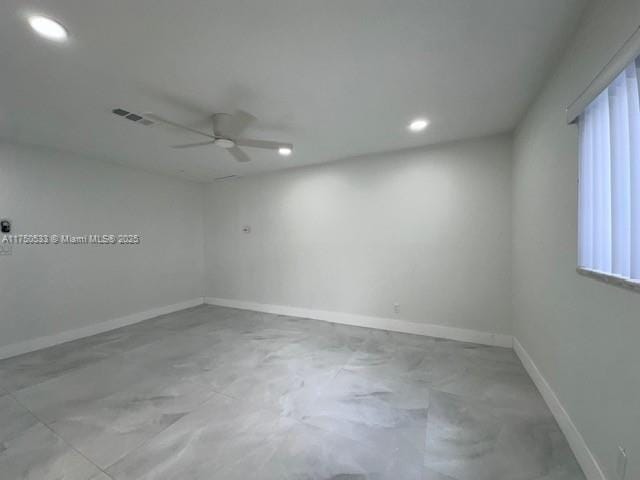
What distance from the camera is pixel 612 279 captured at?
115 cm

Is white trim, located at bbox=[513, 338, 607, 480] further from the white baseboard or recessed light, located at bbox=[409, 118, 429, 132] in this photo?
the white baseboard

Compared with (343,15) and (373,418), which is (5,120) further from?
(373,418)

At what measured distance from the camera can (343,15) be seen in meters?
1.40

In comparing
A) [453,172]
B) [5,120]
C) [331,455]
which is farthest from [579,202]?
[5,120]

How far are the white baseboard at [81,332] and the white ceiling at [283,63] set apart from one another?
255cm

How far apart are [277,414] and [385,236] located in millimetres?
2629

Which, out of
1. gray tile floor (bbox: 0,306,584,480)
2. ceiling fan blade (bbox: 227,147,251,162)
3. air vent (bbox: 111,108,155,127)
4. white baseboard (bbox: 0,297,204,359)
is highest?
air vent (bbox: 111,108,155,127)

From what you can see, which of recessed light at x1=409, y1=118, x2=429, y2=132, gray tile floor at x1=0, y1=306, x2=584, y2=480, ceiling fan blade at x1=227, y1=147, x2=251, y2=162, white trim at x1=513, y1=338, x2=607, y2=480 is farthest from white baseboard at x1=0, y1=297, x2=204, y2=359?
white trim at x1=513, y1=338, x2=607, y2=480

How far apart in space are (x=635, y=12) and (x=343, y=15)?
50.1 inches

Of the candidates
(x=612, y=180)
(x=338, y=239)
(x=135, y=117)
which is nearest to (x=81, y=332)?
(x=135, y=117)

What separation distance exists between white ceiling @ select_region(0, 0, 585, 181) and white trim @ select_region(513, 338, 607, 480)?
7.99 ft

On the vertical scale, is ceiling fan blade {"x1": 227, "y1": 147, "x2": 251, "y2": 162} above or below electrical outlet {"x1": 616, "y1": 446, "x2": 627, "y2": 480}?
above

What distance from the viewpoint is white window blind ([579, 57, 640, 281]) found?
1.08 m

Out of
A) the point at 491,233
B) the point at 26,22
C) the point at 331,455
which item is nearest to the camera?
the point at 26,22
